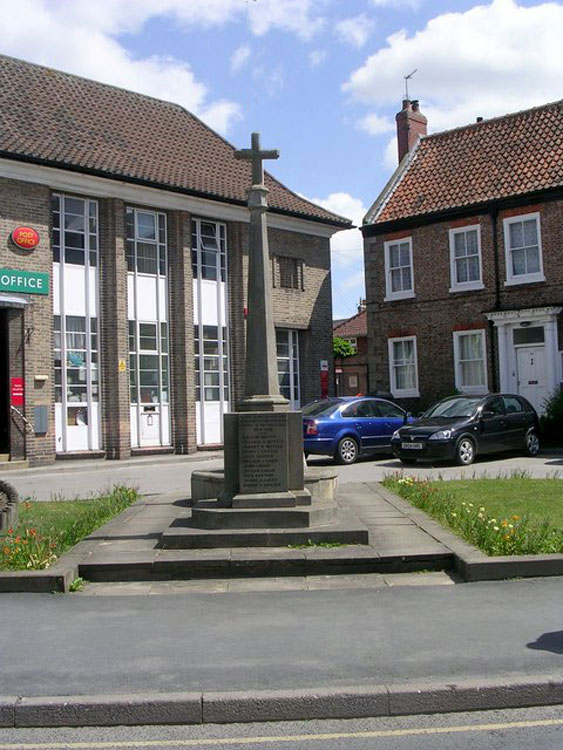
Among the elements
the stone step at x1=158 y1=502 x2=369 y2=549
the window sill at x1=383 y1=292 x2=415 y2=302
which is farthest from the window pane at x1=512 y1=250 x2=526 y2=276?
the stone step at x1=158 y1=502 x2=369 y2=549

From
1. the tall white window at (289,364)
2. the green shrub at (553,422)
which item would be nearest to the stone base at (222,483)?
the green shrub at (553,422)

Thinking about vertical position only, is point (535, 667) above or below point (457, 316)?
below

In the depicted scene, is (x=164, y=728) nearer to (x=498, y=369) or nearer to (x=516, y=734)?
(x=516, y=734)

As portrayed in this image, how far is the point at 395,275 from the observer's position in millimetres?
28234

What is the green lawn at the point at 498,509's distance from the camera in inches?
313

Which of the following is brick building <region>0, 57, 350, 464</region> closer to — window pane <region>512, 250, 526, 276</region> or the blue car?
the blue car

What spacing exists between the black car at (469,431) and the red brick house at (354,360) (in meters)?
38.7

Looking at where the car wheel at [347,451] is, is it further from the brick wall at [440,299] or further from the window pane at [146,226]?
the window pane at [146,226]

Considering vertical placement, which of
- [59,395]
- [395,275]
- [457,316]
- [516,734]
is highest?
[395,275]

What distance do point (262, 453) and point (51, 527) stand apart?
2741mm

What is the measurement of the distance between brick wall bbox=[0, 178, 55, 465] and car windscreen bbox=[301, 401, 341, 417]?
6.74 meters

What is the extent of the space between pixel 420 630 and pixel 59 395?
1726 centimetres

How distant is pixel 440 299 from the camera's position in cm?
2672

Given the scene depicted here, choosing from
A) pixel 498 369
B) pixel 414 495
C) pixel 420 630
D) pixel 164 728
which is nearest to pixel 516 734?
pixel 420 630
